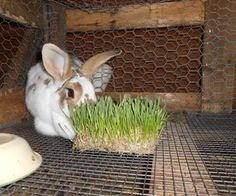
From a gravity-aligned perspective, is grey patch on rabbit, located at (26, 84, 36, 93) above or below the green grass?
above

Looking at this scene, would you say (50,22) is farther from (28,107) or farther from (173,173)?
(173,173)

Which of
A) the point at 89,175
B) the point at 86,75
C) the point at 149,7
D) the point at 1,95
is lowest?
the point at 89,175

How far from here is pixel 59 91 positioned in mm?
1443

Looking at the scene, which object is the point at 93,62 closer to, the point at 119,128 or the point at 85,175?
the point at 119,128

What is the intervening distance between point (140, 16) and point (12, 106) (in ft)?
3.78

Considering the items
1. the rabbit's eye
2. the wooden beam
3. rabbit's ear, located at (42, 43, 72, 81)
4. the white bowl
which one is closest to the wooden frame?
the wooden beam

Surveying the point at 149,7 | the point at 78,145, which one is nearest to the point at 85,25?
the point at 149,7

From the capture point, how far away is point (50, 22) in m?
2.12

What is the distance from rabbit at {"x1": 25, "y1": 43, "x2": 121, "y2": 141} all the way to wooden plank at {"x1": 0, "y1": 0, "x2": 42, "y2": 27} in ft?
1.43

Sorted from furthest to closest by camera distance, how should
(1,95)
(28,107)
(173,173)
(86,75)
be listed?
(28,107) < (1,95) < (86,75) < (173,173)

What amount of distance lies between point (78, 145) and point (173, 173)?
462 mm

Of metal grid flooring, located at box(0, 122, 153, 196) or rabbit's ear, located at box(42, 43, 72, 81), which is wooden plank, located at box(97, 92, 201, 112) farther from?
metal grid flooring, located at box(0, 122, 153, 196)

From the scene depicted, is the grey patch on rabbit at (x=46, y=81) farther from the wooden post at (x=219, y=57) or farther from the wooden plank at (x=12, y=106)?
the wooden post at (x=219, y=57)

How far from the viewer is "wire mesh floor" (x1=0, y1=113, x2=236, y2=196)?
0.77m
